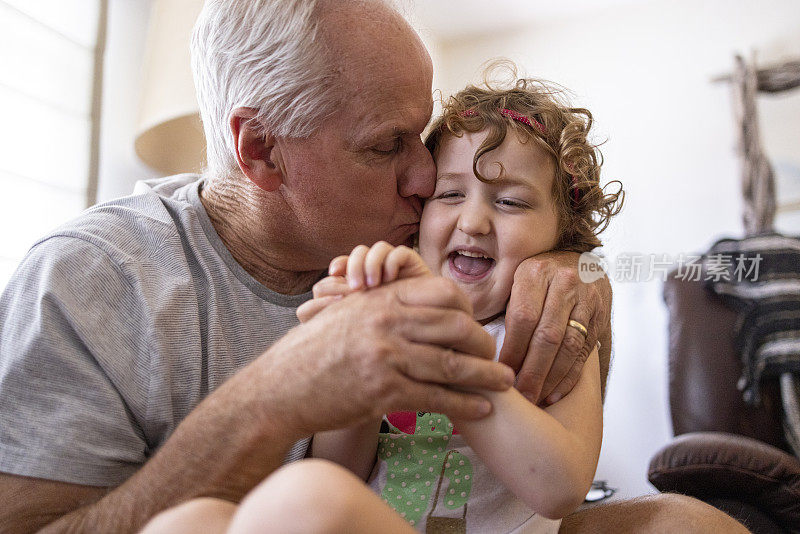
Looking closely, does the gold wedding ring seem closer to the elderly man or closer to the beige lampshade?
the elderly man

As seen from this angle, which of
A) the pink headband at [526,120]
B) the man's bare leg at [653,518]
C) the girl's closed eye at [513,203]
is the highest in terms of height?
the pink headband at [526,120]

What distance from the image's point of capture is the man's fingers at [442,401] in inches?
34.7

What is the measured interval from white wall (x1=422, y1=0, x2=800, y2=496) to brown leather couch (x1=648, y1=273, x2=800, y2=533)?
38.5 inches

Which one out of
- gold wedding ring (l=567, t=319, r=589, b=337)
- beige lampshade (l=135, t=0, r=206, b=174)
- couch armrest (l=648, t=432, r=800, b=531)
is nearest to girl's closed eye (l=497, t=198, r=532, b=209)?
gold wedding ring (l=567, t=319, r=589, b=337)

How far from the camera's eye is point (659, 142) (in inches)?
151

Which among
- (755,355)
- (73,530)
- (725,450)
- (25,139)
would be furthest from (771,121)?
(73,530)

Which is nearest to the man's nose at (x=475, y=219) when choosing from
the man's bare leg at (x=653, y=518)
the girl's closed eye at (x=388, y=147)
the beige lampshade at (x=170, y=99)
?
the girl's closed eye at (x=388, y=147)

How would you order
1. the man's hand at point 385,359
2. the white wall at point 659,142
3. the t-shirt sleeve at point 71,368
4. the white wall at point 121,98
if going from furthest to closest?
1. the white wall at point 659,142
2. the white wall at point 121,98
3. the t-shirt sleeve at point 71,368
4. the man's hand at point 385,359

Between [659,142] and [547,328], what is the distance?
10.1ft

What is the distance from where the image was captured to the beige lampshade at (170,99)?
2.20 meters

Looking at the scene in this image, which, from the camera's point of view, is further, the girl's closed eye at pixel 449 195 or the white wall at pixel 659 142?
the white wall at pixel 659 142

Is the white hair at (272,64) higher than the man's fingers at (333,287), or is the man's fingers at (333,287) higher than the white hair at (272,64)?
the white hair at (272,64)

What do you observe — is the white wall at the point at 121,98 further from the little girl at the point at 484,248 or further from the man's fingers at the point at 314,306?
the man's fingers at the point at 314,306
